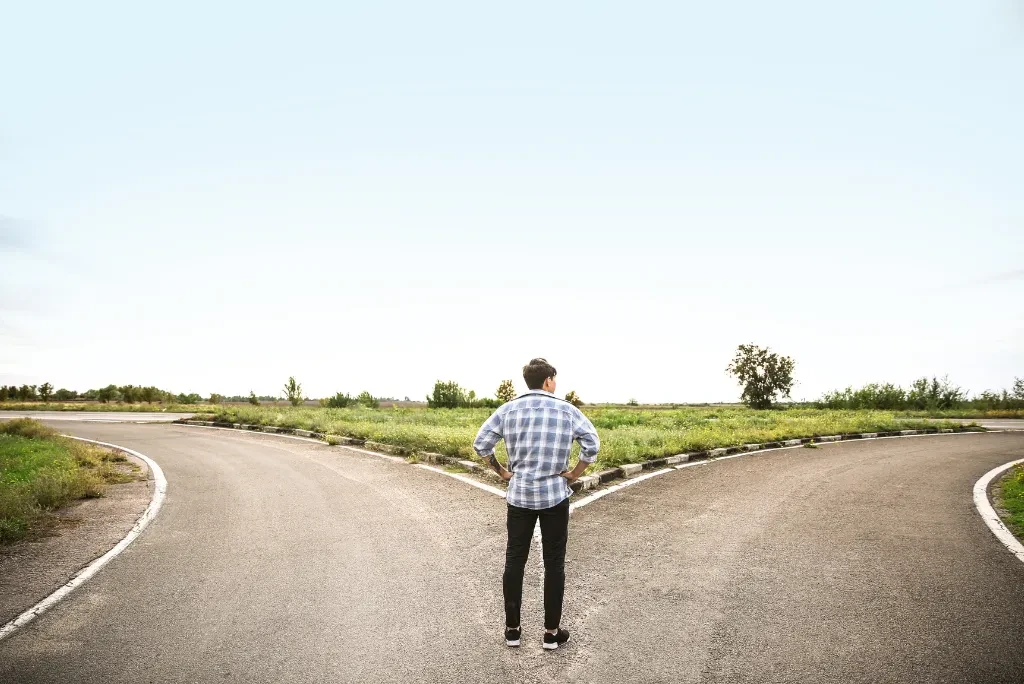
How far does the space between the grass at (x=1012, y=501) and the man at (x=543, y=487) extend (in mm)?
6667

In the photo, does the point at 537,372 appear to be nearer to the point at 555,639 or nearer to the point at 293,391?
the point at 555,639

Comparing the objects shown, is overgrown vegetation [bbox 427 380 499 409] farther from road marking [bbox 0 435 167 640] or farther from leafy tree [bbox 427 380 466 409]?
road marking [bbox 0 435 167 640]

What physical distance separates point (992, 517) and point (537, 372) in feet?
26.3

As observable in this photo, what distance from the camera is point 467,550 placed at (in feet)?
22.0

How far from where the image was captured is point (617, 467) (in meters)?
12.0

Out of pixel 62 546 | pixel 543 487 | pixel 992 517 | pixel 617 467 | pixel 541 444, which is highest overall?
pixel 541 444

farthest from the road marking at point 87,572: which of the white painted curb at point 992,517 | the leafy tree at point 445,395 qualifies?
the leafy tree at point 445,395

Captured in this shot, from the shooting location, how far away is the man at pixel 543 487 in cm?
429

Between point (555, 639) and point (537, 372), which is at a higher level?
point (537, 372)

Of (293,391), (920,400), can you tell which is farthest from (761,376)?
(293,391)

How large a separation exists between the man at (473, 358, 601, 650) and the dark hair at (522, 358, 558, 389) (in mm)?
99

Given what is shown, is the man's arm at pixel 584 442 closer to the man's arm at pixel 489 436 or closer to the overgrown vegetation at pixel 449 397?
the man's arm at pixel 489 436

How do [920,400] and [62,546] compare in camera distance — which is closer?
[62,546]

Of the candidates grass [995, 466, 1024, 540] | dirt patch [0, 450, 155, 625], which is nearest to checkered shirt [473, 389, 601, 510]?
dirt patch [0, 450, 155, 625]
